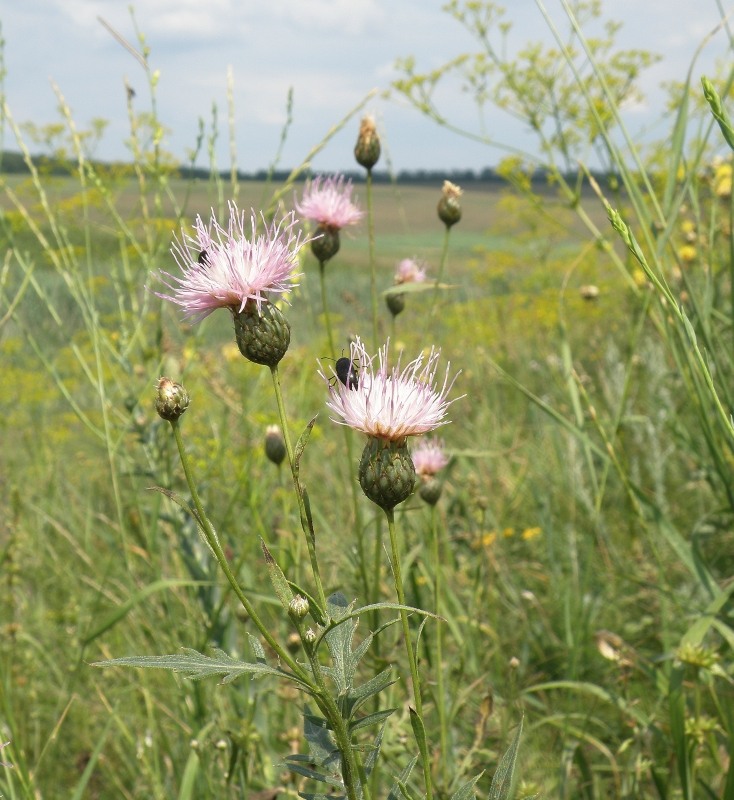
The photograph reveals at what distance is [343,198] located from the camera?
5.76 ft

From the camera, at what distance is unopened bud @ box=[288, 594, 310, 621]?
820 millimetres

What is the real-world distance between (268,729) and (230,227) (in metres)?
1.45

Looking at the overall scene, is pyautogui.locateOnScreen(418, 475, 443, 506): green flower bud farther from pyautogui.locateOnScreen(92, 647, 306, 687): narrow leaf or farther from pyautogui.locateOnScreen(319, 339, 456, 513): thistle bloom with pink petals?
pyautogui.locateOnScreen(92, 647, 306, 687): narrow leaf

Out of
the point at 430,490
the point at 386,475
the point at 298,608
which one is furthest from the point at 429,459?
the point at 298,608

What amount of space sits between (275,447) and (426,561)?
1.97 ft

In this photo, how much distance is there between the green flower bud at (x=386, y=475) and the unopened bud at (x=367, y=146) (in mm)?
1022

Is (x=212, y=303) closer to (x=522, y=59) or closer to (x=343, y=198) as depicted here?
(x=343, y=198)

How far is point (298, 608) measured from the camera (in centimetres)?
84

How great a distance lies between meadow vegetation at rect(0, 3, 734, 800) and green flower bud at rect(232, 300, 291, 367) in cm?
10

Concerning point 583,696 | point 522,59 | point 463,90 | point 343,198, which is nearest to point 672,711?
point 583,696

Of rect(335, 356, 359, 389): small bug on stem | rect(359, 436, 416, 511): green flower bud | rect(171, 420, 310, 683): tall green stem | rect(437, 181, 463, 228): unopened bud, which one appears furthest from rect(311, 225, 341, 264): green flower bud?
rect(171, 420, 310, 683): tall green stem

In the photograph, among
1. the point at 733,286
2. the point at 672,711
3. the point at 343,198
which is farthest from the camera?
the point at 733,286

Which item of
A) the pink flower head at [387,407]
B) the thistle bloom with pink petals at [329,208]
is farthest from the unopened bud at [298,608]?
the thistle bloom with pink petals at [329,208]

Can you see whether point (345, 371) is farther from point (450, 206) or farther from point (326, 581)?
point (326, 581)
